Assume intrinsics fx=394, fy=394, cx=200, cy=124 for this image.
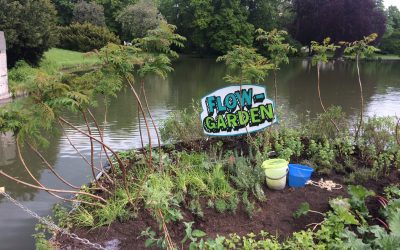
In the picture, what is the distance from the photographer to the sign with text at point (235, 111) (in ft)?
17.2

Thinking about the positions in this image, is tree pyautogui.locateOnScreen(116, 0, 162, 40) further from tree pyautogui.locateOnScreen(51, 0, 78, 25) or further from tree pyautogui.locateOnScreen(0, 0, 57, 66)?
tree pyautogui.locateOnScreen(0, 0, 57, 66)

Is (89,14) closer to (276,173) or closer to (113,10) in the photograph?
(113,10)

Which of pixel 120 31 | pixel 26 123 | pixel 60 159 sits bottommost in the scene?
pixel 60 159

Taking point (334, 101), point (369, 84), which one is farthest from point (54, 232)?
point (369, 84)

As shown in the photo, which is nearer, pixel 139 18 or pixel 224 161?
pixel 224 161

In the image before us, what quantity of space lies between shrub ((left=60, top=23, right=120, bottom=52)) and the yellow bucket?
76.5 feet

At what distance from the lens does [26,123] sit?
10.5 ft

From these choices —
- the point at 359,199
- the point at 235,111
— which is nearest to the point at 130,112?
the point at 235,111

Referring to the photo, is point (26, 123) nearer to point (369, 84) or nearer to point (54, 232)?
point (54, 232)

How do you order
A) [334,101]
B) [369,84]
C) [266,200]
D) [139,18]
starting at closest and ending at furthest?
[266,200] < [334,101] < [369,84] < [139,18]

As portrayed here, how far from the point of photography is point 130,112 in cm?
998

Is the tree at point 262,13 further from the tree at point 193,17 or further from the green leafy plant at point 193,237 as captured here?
the green leafy plant at point 193,237

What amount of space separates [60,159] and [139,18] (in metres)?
24.4

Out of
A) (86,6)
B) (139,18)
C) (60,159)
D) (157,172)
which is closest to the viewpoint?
(157,172)
